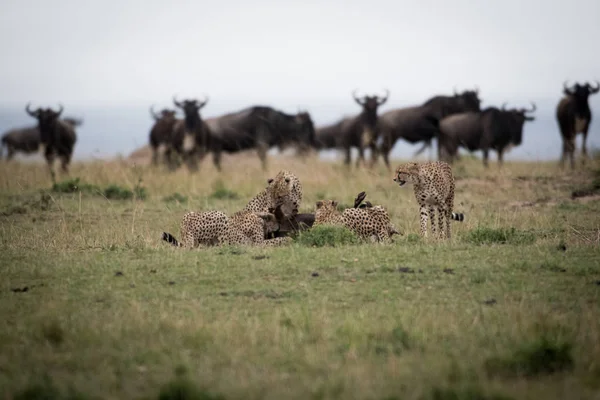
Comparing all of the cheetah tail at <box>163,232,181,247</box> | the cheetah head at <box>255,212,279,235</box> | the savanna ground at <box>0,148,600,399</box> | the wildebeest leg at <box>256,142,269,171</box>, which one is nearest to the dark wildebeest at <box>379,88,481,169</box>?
the wildebeest leg at <box>256,142,269,171</box>

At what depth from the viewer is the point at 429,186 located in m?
11.0

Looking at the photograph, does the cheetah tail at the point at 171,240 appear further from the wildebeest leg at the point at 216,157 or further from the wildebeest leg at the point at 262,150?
the wildebeest leg at the point at 262,150

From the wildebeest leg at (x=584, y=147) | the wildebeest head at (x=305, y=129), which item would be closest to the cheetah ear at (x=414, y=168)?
the wildebeest leg at (x=584, y=147)

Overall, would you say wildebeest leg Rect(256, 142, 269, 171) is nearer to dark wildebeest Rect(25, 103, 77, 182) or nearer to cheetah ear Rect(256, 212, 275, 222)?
dark wildebeest Rect(25, 103, 77, 182)

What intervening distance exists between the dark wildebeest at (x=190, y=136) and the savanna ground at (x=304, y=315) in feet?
46.7

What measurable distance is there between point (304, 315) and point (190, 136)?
20.2 metres

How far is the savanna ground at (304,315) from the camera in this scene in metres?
5.47

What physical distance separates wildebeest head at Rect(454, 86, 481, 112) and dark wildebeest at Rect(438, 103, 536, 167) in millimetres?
1929

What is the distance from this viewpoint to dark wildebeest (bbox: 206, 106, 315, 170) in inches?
1109

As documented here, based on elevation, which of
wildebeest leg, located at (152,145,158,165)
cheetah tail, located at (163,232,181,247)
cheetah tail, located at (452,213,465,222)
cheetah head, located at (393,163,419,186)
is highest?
wildebeest leg, located at (152,145,158,165)

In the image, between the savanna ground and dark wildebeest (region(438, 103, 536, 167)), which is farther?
dark wildebeest (region(438, 103, 536, 167))

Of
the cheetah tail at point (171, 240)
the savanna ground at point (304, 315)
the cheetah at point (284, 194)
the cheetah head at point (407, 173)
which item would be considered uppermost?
the cheetah head at point (407, 173)

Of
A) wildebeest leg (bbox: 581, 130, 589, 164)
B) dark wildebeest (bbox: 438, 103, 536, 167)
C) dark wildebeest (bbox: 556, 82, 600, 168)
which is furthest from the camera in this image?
dark wildebeest (bbox: 438, 103, 536, 167)

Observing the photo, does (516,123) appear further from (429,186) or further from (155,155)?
(429,186)
